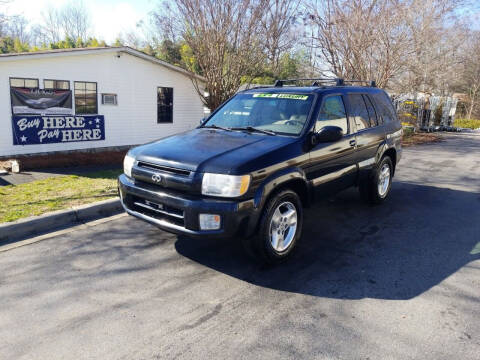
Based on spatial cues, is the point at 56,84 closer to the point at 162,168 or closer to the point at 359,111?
the point at 162,168

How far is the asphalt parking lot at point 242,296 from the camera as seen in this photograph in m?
2.89

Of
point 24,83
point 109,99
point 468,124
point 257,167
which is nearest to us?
point 257,167

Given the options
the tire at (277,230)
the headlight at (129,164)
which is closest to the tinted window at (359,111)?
the tire at (277,230)

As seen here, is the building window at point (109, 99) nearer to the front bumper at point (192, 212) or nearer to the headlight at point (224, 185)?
the front bumper at point (192, 212)

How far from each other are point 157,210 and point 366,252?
253 centimetres

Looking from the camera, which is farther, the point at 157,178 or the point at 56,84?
the point at 56,84

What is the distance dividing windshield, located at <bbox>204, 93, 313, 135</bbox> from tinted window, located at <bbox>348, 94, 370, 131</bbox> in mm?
972

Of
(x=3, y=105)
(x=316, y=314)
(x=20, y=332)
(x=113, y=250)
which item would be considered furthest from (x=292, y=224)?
(x=3, y=105)

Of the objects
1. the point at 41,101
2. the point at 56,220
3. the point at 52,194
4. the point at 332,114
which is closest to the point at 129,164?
the point at 56,220

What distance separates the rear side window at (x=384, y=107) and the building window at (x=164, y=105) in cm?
1040

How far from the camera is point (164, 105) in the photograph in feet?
51.0

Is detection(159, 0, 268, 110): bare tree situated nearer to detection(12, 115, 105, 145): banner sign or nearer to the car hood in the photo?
detection(12, 115, 105, 145): banner sign

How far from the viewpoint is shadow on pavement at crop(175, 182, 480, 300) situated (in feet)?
12.7

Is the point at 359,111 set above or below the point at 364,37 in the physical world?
below
